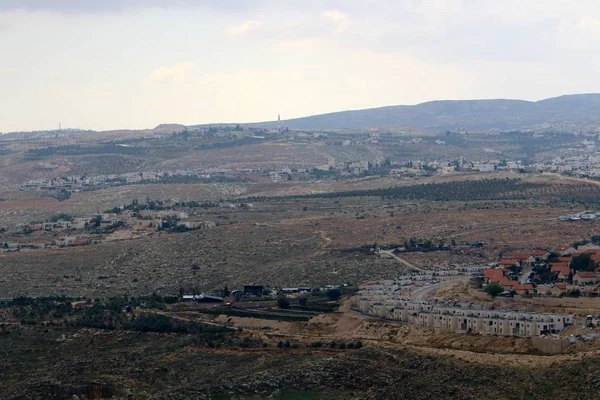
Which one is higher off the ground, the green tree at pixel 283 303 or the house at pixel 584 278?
the house at pixel 584 278

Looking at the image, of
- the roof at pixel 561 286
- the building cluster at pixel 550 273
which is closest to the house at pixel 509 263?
the building cluster at pixel 550 273

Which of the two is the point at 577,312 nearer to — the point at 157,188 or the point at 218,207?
the point at 218,207

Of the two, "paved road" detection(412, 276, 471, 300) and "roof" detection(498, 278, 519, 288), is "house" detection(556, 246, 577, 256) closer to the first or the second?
"paved road" detection(412, 276, 471, 300)

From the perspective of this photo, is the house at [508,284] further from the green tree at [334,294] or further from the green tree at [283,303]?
the green tree at [283,303]

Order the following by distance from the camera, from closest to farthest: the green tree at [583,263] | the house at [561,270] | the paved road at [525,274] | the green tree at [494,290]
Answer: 1. the green tree at [494,290]
2. the house at [561,270]
3. the paved road at [525,274]
4. the green tree at [583,263]

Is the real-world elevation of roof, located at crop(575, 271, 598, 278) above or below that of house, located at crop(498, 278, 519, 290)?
above

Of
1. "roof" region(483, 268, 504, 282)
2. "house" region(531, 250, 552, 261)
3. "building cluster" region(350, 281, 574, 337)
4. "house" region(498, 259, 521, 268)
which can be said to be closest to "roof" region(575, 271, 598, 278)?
"roof" region(483, 268, 504, 282)

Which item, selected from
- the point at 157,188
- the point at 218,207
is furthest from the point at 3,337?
the point at 157,188
